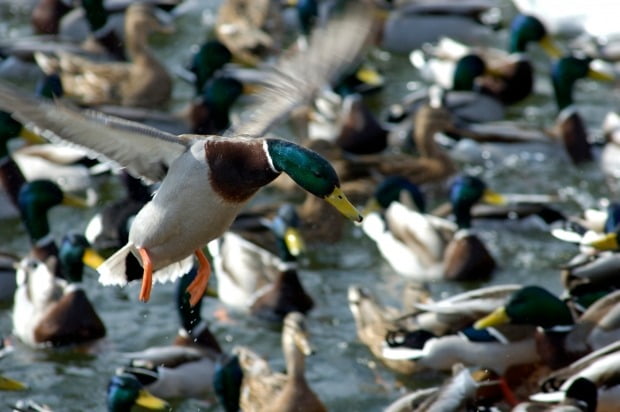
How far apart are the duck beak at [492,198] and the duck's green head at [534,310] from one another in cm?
215

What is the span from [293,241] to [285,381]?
1414 mm

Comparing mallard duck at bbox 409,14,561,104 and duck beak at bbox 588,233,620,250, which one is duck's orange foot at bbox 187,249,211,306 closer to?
duck beak at bbox 588,233,620,250

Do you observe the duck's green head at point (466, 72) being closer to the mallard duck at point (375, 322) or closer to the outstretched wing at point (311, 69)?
the mallard duck at point (375, 322)

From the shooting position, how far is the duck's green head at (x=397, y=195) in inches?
364

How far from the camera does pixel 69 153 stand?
10.1 m

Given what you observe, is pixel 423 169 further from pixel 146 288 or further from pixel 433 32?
pixel 146 288

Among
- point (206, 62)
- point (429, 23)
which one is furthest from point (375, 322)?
point (429, 23)

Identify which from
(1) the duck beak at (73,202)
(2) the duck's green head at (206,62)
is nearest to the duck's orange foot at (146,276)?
(1) the duck beak at (73,202)

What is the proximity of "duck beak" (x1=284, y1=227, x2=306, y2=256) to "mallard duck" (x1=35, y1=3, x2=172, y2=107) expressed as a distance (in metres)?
3.42

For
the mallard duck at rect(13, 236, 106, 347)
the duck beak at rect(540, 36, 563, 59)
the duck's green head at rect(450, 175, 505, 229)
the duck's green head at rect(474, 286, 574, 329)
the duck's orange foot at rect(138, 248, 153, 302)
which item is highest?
the duck's orange foot at rect(138, 248, 153, 302)

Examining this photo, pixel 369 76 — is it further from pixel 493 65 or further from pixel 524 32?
pixel 524 32

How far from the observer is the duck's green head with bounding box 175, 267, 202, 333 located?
24.5 ft

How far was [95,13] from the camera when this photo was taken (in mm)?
12742

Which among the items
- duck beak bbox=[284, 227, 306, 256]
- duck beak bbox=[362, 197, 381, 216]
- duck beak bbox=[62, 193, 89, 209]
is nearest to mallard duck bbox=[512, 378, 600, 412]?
duck beak bbox=[284, 227, 306, 256]
